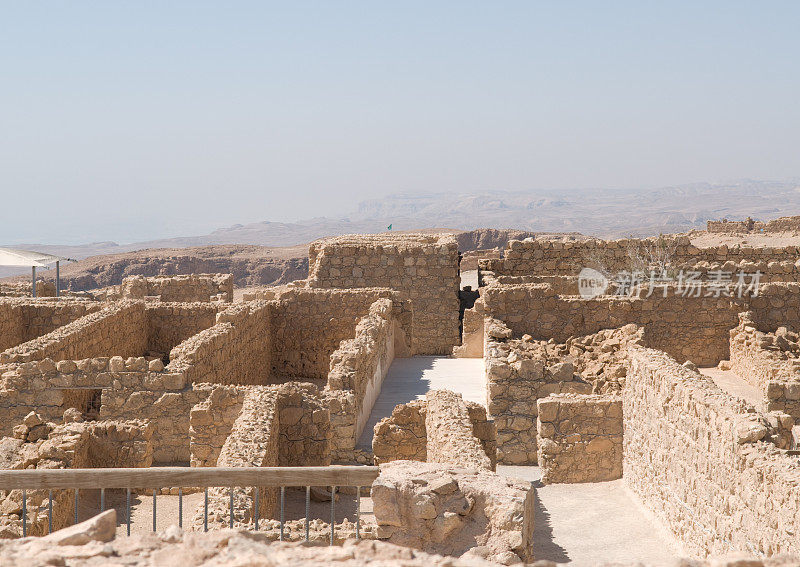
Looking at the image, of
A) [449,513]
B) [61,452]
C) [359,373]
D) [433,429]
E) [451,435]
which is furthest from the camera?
[359,373]

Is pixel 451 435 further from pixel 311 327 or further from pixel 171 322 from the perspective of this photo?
pixel 171 322

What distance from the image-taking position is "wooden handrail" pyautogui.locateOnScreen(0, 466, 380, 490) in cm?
501

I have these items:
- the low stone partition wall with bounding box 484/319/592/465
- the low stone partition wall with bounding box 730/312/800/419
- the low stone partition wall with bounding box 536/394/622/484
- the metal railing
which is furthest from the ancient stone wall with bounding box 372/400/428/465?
the metal railing

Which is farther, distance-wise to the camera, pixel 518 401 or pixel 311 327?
pixel 311 327

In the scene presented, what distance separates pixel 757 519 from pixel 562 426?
162 inches

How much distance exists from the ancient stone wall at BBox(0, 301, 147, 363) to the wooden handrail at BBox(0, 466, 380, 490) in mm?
6834

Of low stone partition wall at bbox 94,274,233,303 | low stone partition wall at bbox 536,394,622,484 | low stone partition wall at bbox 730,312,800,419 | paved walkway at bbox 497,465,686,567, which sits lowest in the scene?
paved walkway at bbox 497,465,686,567

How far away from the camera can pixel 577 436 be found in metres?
10.4

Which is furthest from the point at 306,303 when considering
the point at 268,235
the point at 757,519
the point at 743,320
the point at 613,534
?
the point at 268,235

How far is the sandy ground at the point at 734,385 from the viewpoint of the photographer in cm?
1193

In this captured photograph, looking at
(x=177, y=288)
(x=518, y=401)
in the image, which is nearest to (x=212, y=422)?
(x=518, y=401)

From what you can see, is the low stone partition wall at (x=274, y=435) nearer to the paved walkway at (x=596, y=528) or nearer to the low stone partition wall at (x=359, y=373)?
the low stone partition wall at (x=359, y=373)

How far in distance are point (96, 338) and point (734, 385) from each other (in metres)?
9.32

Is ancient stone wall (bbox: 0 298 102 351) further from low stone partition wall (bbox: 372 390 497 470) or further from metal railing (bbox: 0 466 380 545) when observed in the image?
metal railing (bbox: 0 466 380 545)
